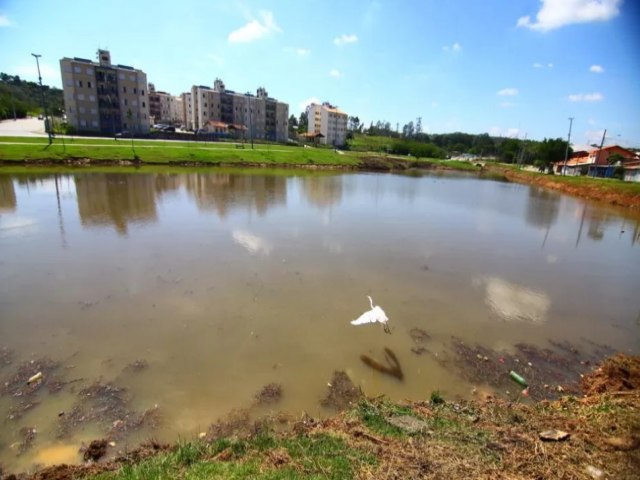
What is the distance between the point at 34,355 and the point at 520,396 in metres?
9.05

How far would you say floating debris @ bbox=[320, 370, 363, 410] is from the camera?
5816mm

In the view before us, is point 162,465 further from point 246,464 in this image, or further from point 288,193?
point 288,193

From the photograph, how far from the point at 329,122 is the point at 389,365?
103 meters

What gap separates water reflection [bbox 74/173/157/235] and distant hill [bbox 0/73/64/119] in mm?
60208

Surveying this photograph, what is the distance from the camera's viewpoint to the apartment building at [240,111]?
83875 mm

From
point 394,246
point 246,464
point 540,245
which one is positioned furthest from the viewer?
point 540,245

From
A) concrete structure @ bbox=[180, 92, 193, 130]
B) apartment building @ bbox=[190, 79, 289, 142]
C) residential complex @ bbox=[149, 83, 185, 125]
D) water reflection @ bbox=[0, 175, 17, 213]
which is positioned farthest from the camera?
residential complex @ bbox=[149, 83, 185, 125]

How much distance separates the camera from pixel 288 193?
→ 27344 millimetres

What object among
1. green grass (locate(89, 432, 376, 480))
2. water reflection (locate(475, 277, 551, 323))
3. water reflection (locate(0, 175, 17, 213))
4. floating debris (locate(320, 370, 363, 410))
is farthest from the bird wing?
water reflection (locate(0, 175, 17, 213))

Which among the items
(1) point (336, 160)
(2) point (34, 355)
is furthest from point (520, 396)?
(1) point (336, 160)

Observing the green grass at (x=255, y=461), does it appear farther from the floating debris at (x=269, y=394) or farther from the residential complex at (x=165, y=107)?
the residential complex at (x=165, y=107)

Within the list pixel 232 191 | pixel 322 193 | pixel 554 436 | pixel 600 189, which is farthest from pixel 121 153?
pixel 600 189

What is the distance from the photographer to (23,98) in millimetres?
96438

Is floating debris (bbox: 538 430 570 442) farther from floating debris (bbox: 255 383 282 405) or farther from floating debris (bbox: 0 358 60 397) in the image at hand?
floating debris (bbox: 0 358 60 397)
